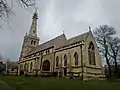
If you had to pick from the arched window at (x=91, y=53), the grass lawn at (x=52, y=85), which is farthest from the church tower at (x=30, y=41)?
the grass lawn at (x=52, y=85)

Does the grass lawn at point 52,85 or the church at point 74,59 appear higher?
the church at point 74,59

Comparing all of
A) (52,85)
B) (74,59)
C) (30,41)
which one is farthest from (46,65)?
(52,85)

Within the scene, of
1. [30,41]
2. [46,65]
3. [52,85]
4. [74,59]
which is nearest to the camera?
[52,85]

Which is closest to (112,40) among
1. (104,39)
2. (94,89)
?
(104,39)

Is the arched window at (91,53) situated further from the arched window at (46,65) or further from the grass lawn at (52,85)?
the arched window at (46,65)

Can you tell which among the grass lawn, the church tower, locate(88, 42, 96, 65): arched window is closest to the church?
locate(88, 42, 96, 65): arched window

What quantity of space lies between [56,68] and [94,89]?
1983 cm

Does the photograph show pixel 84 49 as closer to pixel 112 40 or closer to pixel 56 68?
pixel 56 68

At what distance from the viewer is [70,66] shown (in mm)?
34156

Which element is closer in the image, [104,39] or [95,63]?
[95,63]

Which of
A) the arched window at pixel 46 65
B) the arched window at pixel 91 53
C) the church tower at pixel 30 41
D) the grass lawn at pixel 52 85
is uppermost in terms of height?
the church tower at pixel 30 41

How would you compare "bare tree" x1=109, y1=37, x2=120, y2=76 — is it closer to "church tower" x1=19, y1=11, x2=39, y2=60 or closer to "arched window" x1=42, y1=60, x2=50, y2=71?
"arched window" x1=42, y1=60, x2=50, y2=71

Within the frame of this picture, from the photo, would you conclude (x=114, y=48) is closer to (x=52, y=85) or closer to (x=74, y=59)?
(x=74, y=59)

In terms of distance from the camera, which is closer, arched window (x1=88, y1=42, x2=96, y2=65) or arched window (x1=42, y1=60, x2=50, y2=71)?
arched window (x1=88, y1=42, x2=96, y2=65)
